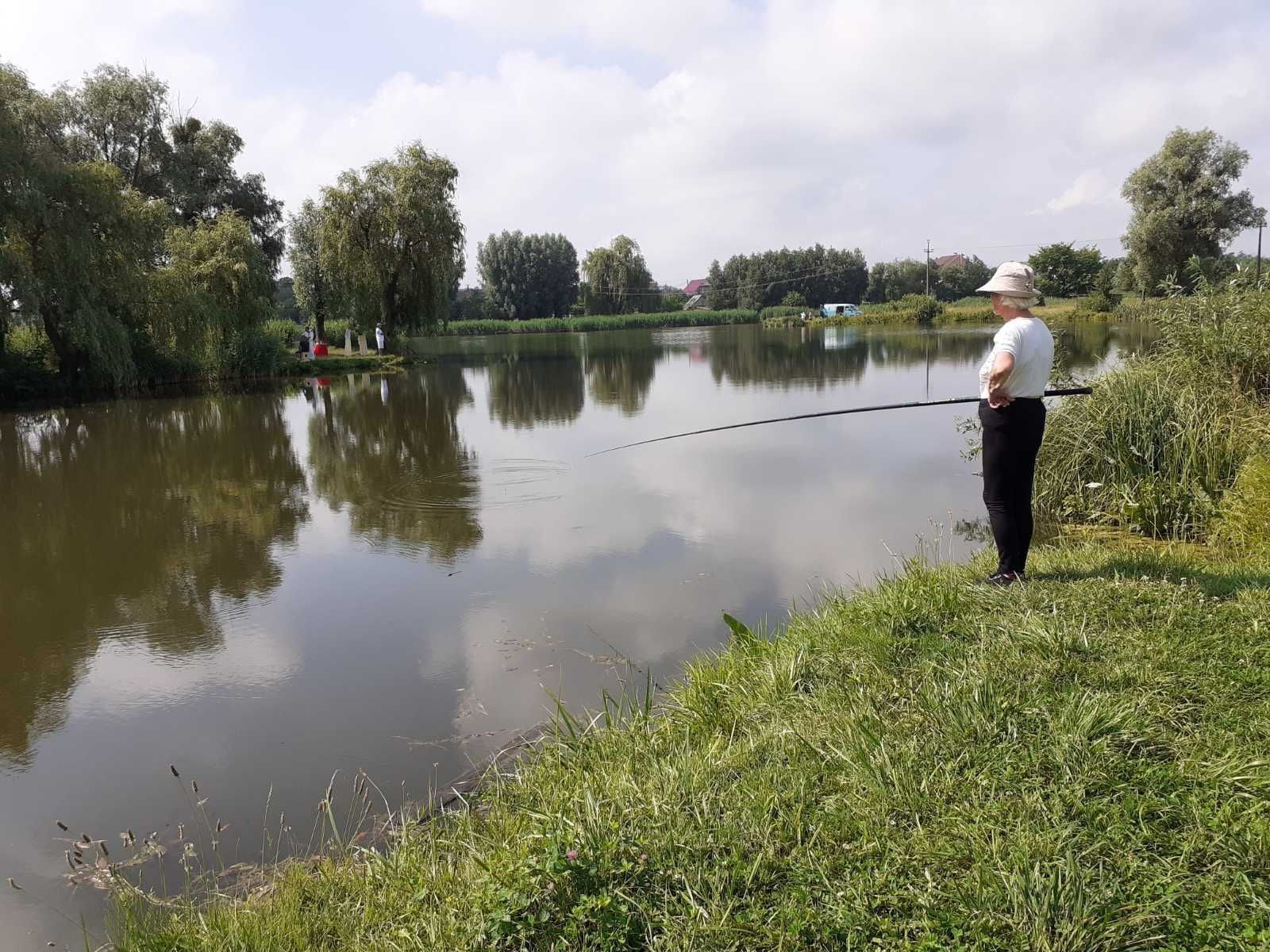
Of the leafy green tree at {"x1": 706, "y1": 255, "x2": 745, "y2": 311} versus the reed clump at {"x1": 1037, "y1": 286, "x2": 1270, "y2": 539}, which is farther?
the leafy green tree at {"x1": 706, "y1": 255, "x2": 745, "y2": 311}

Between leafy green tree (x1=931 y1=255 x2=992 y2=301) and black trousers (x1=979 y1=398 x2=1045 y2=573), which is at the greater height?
leafy green tree (x1=931 y1=255 x2=992 y2=301)

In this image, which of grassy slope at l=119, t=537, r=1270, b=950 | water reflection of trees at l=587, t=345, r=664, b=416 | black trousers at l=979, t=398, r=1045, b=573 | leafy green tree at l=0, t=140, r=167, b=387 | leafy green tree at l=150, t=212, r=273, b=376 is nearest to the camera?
grassy slope at l=119, t=537, r=1270, b=950

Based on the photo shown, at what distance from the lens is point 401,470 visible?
11.8 metres

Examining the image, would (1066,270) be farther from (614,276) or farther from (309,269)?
(309,269)

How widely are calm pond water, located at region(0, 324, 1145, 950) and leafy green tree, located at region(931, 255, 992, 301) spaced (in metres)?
90.4

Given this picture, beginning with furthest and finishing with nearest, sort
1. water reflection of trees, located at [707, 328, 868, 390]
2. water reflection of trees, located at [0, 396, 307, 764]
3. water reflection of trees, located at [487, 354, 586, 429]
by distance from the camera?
1. water reflection of trees, located at [707, 328, 868, 390]
2. water reflection of trees, located at [487, 354, 586, 429]
3. water reflection of trees, located at [0, 396, 307, 764]

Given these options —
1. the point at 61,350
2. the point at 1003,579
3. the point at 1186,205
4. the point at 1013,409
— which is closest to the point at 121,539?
the point at 1003,579

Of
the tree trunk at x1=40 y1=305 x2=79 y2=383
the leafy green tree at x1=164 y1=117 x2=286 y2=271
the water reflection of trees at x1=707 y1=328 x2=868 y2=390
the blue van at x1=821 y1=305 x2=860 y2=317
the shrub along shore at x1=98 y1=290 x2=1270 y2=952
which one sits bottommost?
the shrub along shore at x1=98 y1=290 x2=1270 y2=952

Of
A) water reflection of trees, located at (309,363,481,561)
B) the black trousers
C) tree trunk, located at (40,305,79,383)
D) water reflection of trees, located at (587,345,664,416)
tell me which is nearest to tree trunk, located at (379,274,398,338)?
water reflection of trees, located at (587,345,664,416)

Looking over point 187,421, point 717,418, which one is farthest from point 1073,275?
point 187,421

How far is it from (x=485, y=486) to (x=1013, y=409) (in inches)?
284

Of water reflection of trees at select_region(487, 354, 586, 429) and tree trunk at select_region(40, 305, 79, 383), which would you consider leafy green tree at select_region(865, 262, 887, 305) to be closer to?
water reflection of trees at select_region(487, 354, 586, 429)

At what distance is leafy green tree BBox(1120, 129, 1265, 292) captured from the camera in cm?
4122

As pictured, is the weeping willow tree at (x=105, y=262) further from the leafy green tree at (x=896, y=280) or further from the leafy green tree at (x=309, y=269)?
the leafy green tree at (x=896, y=280)
